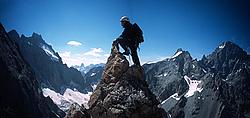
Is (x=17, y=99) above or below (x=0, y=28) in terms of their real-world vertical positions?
below

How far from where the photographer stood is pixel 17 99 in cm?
17375

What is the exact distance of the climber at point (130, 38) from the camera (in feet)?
62.9

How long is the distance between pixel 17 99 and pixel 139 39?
16786 centimetres

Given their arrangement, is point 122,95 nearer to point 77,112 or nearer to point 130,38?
point 77,112

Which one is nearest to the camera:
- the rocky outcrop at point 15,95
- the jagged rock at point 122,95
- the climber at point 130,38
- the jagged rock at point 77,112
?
the jagged rock at point 122,95

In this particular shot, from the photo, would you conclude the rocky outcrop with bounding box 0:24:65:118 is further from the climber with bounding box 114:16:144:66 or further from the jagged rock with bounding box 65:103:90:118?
the climber with bounding box 114:16:144:66

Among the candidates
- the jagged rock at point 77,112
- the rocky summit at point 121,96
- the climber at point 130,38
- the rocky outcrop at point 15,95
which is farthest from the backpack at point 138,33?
the rocky outcrop at point 15,95

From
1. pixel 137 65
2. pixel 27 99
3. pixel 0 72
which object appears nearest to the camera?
pixel 137 65

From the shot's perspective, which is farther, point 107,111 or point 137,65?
point 137,65

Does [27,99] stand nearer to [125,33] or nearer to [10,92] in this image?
[10,92]

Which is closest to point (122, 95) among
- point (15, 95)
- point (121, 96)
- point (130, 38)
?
point (121, 96)

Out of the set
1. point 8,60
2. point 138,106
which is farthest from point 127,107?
point 8,60

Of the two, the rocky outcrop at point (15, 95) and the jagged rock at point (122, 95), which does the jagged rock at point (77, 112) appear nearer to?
the jagged rock at point (122, 95)

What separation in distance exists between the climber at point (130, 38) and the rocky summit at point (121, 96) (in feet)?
2.01
